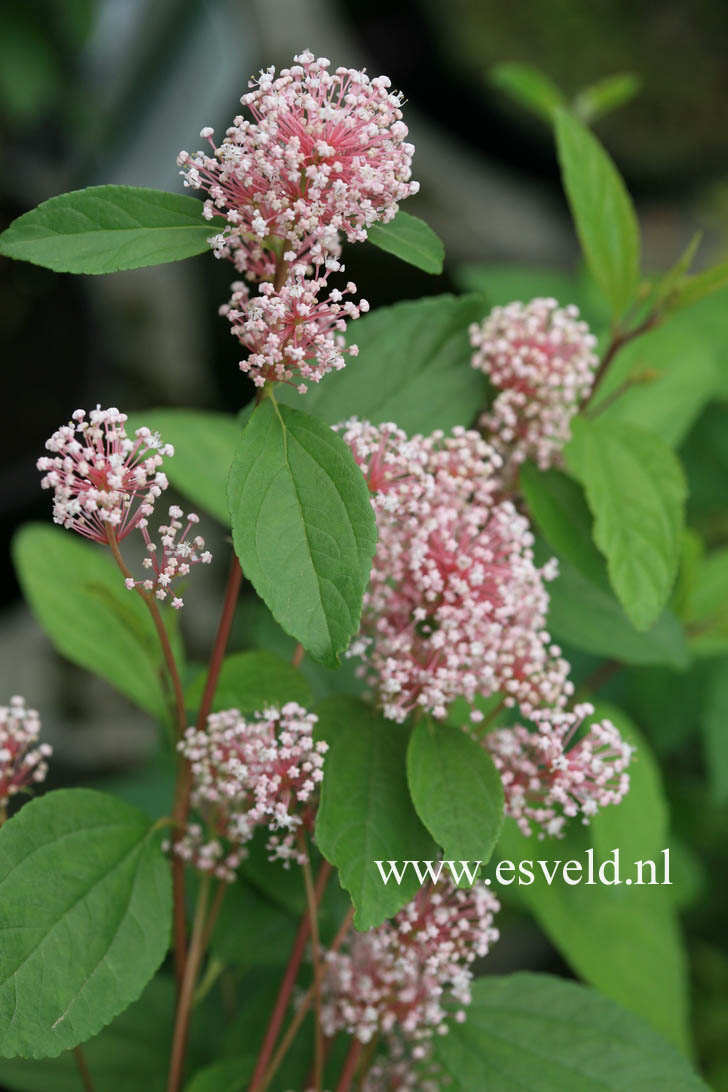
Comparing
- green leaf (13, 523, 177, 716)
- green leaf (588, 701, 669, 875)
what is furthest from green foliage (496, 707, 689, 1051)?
green leaf (13, 523, 177, 716)

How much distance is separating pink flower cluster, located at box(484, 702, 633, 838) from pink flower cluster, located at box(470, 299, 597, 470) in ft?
0.67

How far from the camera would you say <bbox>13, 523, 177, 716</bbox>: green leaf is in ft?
2.90

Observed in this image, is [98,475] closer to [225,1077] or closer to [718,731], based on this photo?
[225,1077]

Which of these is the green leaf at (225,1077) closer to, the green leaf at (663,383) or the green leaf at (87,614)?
the green leaf at (87,614)

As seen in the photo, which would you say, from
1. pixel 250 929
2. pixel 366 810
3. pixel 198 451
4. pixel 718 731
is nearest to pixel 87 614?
pixel 198 451

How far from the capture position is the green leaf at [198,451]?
37.7 inches

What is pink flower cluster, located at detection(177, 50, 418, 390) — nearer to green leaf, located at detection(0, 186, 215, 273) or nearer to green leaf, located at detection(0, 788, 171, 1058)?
green leaf, located at detection(0, 186, 215, 273)

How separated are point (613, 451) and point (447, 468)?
0.53 feet

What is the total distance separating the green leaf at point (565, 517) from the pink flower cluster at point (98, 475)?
32cm

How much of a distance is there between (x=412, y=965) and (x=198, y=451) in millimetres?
509

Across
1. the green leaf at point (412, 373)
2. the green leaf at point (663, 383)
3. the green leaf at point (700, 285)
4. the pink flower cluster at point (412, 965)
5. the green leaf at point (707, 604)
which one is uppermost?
the green leaf at point (663, 383)

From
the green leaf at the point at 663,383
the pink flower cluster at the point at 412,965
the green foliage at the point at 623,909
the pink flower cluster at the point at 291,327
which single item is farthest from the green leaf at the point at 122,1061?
the green leaf at the point at 663,383

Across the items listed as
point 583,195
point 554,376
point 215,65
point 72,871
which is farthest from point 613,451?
point 215,65

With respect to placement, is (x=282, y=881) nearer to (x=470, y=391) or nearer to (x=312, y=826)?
(x=312, y=826)
